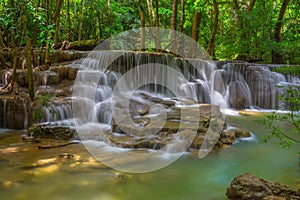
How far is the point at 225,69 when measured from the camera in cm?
1277

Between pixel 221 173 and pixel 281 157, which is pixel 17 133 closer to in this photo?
pixel 221 173

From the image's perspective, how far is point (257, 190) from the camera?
3289 millimetres

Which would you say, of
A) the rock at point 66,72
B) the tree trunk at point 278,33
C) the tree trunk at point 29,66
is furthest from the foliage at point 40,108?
the tree trunk at point 278,33

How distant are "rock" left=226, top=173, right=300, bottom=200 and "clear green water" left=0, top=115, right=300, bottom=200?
16.2 inches

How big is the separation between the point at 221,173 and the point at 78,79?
6387 millimetres

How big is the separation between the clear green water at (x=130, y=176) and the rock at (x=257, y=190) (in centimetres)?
41

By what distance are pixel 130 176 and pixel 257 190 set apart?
1.91 meters

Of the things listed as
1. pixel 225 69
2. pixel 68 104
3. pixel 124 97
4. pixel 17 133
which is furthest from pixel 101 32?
pixel 17 133

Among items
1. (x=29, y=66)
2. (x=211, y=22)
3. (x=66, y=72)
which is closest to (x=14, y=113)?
(x=29, y=66)

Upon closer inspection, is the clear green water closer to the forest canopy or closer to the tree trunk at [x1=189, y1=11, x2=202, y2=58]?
the forest canopy

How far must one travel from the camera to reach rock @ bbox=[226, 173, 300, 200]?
10.5 feet

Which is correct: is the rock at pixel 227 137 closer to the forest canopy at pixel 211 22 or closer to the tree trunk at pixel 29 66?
the tree trunk at pixel 29 66

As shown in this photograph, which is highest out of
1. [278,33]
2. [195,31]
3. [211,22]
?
[211,22]

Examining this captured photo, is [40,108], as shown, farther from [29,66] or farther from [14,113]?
[29,66]
